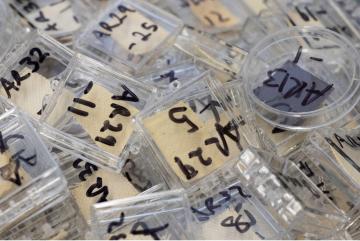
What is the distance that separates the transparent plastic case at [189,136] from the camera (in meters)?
0.84

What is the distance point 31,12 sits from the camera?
120 cm

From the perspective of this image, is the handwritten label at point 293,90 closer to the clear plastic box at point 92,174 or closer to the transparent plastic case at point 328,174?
the transparent plastic case at point 328,174

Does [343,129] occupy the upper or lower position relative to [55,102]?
lower

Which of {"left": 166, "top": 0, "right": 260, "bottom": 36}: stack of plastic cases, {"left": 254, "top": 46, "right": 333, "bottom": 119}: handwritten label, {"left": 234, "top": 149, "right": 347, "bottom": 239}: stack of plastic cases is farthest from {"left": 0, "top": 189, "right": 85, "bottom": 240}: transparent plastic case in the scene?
{"left": 166, "top": 0, "right": 260, "bottom": 36}: stack of plastic cases

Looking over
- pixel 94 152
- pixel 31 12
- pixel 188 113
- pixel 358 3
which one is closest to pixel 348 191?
pixel 188 113

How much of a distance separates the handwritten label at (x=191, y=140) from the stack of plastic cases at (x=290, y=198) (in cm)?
4

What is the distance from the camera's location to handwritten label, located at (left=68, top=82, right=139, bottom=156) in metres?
0.87

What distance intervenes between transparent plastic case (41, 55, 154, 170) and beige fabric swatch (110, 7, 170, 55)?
6.2 inches

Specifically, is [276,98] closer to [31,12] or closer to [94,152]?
[94,152]

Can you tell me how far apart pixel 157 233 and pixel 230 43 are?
472 mm

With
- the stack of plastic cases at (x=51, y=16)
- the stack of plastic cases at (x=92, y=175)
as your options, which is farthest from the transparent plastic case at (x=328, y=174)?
the stack of plastic cases at (x=51, y=16)

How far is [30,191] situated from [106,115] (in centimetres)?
16

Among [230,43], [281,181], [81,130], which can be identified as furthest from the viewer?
[230,43]

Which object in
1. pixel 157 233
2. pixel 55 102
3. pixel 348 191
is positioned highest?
pixel 55 102
